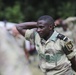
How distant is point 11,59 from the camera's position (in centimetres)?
207

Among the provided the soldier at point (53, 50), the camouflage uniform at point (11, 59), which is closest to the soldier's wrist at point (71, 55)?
the soldier at point (53, 50)

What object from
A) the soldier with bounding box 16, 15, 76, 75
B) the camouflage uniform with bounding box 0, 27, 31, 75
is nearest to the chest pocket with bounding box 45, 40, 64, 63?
the soldier with bounding box 16, 15, 76, 75

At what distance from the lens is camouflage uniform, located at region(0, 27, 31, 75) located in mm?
2043

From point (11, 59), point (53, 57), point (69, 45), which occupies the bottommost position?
point (53, 57)

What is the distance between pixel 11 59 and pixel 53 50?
292 cm

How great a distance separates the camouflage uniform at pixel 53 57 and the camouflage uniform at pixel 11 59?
287 centimetres

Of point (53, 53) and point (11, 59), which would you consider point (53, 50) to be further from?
point (11, 59)

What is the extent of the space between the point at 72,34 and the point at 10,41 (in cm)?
827

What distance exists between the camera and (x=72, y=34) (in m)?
10.3

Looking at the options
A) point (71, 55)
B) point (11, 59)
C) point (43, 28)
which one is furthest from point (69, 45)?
point (11, 59)

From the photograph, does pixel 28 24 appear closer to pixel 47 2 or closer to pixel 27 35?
pixel 27 35

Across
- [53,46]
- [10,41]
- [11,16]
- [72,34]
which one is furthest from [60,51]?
[11,16]

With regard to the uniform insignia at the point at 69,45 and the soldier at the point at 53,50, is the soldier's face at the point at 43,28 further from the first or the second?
the uniform insignia at the point at 69,45

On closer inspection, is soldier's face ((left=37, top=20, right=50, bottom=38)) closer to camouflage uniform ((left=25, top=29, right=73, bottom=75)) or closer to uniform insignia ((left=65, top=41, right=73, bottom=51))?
camouflage uniform ((left=25, top=29, right=73, bottom=75))
